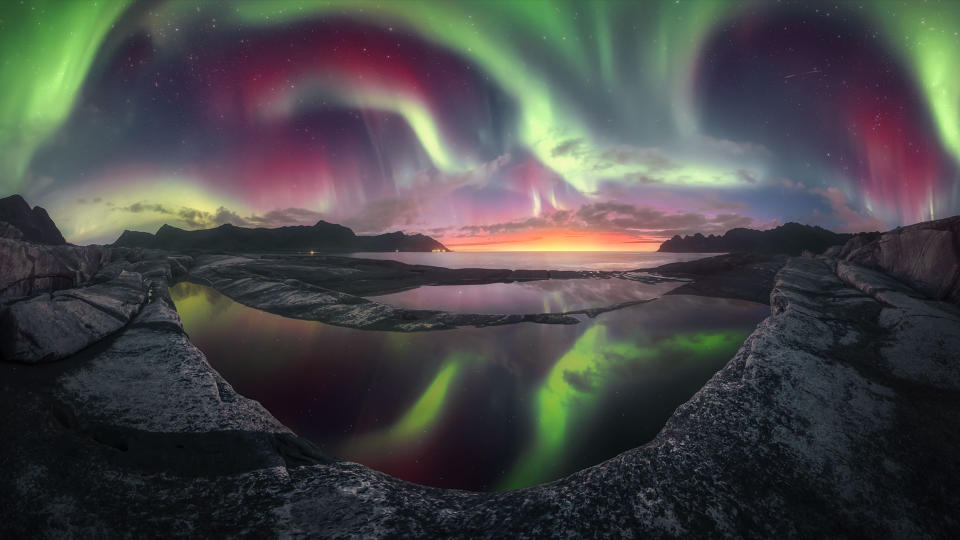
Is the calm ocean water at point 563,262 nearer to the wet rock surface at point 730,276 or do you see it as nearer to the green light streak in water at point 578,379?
the wet rock surface at point 730,276

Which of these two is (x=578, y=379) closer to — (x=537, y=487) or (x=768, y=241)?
(x=537, y=487)

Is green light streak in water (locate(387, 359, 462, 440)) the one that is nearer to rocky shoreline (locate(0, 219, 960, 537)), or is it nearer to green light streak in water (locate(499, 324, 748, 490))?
rocky shoreline (locate(0, 219, 960, 537))

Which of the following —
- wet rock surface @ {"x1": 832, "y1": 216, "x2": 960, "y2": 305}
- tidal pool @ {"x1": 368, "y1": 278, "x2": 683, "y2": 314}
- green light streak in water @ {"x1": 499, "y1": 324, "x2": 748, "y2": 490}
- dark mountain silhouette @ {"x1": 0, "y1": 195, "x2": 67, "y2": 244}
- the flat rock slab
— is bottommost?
green light streak in water @ {"x1": 499, "y1": 324, "x2": 748, "y2": 490}

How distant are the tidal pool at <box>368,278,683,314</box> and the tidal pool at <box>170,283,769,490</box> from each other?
460 cm

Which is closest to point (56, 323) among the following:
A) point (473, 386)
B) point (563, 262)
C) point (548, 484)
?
point (473, 386)

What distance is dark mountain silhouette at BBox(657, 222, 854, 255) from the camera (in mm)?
110681

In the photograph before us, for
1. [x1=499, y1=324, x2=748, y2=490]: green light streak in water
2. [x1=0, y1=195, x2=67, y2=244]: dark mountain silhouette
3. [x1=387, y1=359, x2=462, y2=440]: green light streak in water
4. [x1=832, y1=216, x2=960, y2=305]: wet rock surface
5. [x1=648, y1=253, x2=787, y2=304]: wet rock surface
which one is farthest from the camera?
[x1=0, y1=195, x2=67, y2=244]: dark mountain silhouette

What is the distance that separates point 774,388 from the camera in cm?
480

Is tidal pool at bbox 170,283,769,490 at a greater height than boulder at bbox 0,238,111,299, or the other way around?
boulder at bbox 0,238,111,299

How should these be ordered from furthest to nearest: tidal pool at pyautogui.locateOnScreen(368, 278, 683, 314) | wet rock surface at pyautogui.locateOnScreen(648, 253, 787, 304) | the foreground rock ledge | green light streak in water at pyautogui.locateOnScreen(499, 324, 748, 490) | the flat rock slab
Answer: wet rock surface at pyautogui.locateOnScreen(648, 253, 787, 304), tidal pool at pyautogui.locateOnScreen(368, 278, 683, 314), the flat rock slab, green light streak in water at pyautogui.locateOnScreen(499, 324, 748, 490), the foreground rock ledge

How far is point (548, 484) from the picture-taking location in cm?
366

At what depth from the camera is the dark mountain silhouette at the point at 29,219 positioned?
223 feet

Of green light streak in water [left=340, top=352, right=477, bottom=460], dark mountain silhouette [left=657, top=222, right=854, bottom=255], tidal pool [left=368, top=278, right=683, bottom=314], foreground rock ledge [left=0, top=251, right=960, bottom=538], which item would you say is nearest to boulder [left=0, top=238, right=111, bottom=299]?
foreground rock ledge [left=0, top=251, right=960, bottom=538]

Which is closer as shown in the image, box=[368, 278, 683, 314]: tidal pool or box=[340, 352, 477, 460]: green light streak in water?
box=[340, 352, 477, 460]: green light streak in water
